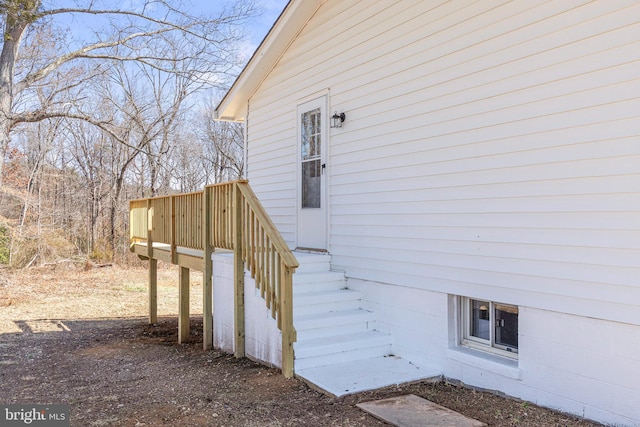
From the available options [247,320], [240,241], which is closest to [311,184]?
[240,241]

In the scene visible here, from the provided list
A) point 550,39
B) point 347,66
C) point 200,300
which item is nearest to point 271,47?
point 347,66

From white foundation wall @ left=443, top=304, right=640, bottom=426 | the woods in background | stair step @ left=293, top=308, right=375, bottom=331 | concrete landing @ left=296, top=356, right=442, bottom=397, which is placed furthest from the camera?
the woods in background

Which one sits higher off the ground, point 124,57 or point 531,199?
point 124,57

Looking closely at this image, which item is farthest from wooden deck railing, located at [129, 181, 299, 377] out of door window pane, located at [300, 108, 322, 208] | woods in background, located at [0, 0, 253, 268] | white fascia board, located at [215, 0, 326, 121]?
woods in background, located at [0, 0, 253, 268]

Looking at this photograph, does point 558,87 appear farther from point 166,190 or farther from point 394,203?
point 166,190

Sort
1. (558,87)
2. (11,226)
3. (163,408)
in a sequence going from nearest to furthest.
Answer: (558,87) → (163,408) → (11,226)

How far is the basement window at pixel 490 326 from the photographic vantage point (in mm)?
4027

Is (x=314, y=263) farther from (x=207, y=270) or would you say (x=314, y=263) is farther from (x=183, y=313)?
(x=183, y=313)

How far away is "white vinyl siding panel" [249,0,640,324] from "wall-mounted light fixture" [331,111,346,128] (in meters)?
0.11

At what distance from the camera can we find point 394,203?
506 centimetres

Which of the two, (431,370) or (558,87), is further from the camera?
(431,370)

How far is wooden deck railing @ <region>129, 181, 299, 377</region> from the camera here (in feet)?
15.0

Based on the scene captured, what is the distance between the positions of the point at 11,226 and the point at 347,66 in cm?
1252

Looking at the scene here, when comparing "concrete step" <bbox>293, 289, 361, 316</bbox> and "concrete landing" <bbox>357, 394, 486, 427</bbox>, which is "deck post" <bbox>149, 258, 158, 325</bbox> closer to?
"concrete step" <bbox>293, 289, 361, 316</bbox>
